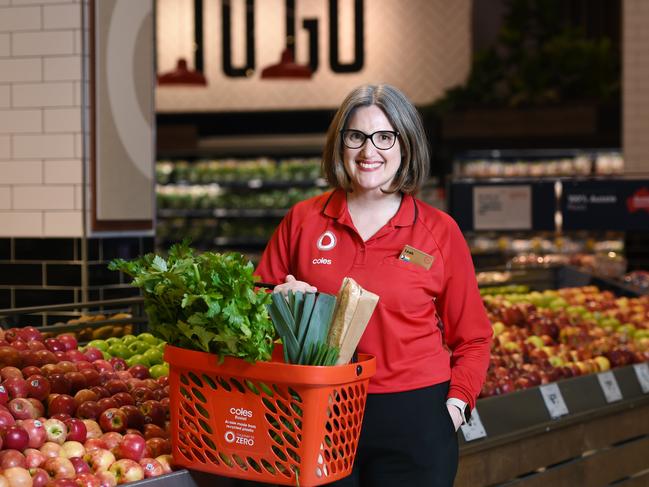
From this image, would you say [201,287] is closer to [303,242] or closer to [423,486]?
[303,242]

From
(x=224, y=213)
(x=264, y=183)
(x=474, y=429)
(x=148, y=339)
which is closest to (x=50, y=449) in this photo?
(x=148, y=339)

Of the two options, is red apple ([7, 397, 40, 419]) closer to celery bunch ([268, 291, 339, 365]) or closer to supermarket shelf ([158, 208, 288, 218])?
celery bunch ([268, 291, 339, 365])

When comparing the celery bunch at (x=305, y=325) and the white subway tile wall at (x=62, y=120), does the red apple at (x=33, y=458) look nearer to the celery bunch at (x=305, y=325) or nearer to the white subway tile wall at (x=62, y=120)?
the celery bunch at (x=305, y=325)

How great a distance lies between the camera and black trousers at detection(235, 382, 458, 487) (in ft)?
7.79

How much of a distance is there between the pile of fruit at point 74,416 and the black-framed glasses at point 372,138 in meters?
0.91

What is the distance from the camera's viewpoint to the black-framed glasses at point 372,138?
2.44 meters

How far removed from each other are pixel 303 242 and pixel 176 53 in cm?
992

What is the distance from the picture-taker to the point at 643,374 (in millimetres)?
4781

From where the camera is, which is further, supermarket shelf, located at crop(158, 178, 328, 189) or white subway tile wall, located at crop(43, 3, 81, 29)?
supermarket shelf, located at crop(158, 178, 328, 189)

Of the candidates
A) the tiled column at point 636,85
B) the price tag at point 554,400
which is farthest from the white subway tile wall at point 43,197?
the tiled column at point 636,85

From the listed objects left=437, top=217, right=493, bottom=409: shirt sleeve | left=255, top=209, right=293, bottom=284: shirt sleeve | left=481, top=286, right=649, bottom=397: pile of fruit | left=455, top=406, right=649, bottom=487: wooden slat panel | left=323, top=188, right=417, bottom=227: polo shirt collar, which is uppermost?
left=323, top=188, right=417, bottom=227: polo shirt collar

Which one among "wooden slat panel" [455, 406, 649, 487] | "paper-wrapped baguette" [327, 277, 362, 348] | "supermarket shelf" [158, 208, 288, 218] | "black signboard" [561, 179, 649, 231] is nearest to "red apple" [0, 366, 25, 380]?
"paper-wrapped baguette" [327, 277, 362, 348]

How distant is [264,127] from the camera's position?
40.5 ft

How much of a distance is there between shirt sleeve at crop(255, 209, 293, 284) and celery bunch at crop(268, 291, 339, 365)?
304 millimetres
